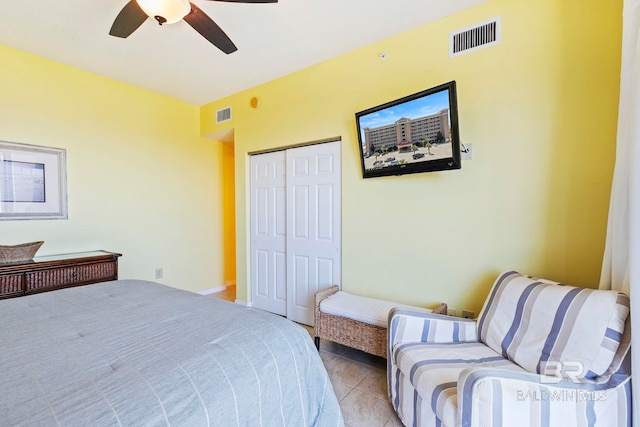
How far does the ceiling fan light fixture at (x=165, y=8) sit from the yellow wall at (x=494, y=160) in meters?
1.46

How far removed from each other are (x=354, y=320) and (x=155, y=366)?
1.53m

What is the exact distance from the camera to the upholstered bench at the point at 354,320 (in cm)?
209

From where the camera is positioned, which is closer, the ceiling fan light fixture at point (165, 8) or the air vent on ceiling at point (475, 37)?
the ceiling fan light fixture at point (165, 8)

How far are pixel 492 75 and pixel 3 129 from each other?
4111 mm

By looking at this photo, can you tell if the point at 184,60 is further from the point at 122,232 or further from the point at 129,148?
the point at 122,232

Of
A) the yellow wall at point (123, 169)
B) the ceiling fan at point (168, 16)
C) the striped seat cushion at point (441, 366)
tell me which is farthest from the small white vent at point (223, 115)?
the striped seat cushion at point (441, 366)

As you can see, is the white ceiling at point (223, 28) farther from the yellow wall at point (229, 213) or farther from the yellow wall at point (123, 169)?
the yellow wall at point (229, 213)

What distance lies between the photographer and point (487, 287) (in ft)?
6.79

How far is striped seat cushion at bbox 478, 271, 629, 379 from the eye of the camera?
48.6 inches

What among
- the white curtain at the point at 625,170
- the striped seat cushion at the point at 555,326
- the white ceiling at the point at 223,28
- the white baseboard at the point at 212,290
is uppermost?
the white ceiling at the point at 223,28

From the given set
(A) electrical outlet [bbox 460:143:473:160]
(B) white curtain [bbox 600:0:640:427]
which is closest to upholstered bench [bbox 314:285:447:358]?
(B) white curtain [bbox 600:0:640:427]

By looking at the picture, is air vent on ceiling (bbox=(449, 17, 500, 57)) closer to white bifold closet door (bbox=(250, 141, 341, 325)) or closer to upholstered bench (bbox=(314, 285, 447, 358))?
white bifold closet door (bbox=(250, 141, 341, 325))

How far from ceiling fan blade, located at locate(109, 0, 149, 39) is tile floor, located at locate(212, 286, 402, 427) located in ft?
9.13

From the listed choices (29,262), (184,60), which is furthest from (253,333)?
(184,60)
